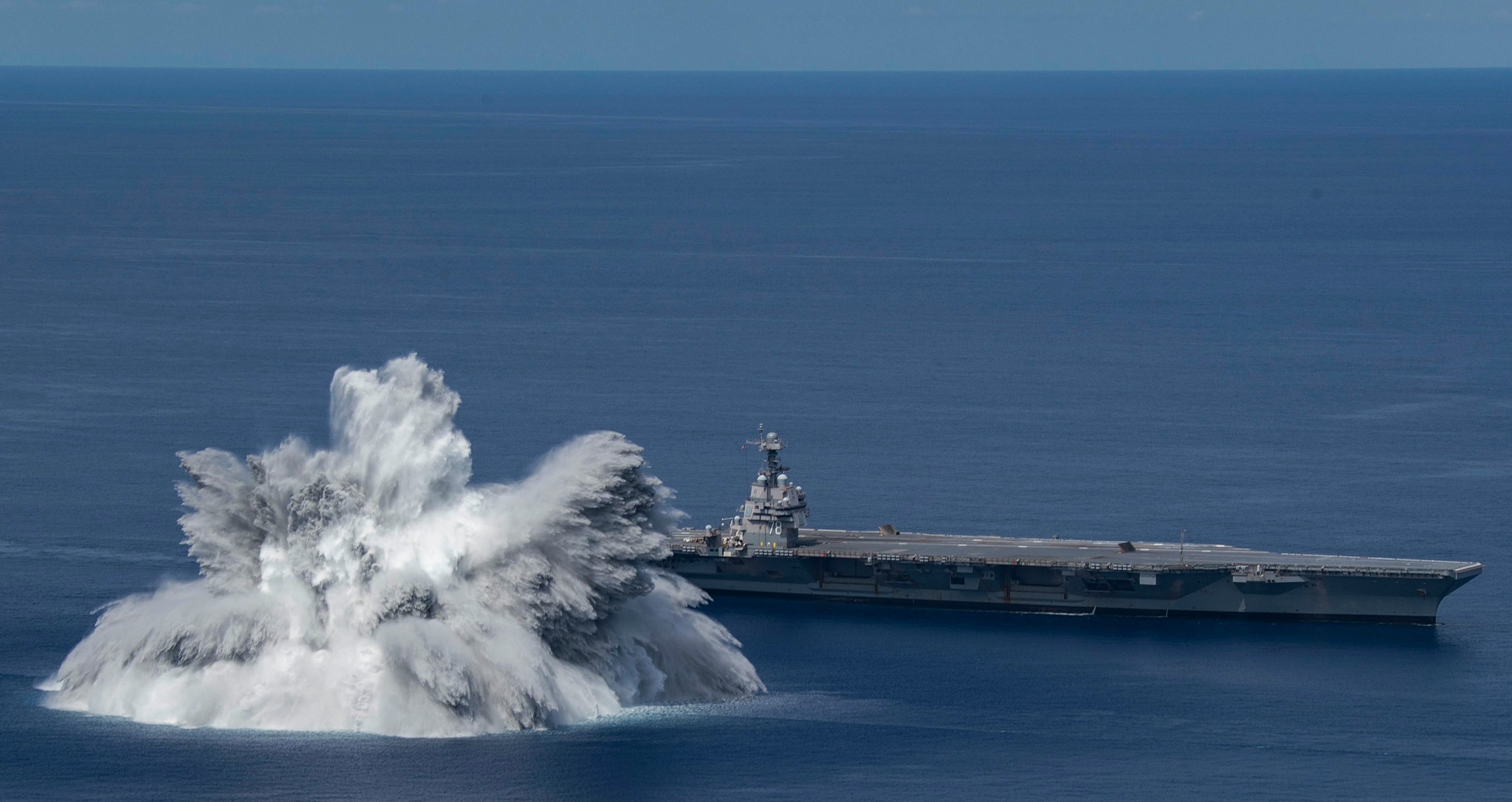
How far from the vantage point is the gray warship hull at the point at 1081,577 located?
124000mm

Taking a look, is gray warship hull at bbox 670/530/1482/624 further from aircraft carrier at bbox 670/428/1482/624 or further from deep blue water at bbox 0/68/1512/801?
deep blue water at bbox 0/68/1512/801

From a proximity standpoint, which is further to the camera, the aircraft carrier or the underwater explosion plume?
the aircraft carrier

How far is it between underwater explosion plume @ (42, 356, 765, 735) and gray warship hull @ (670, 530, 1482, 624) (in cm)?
2495

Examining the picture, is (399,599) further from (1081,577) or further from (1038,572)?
(1081,577)

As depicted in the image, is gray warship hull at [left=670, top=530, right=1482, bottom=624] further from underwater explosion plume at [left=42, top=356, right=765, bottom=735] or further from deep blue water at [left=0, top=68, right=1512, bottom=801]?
underwater explosion plume at [left=42, top=356, right=765, bottom=735]

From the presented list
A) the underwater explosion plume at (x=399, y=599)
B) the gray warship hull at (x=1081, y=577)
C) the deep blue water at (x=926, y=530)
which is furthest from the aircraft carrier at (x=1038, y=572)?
the underwater explosion plume at (x=399, y=599)

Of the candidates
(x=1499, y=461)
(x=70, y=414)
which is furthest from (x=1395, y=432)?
(x=70, y=414)

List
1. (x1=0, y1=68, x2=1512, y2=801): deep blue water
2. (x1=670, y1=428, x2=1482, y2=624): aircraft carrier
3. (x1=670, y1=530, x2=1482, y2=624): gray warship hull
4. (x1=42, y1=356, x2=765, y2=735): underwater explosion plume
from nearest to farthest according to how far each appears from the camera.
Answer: (x1=0, y1=68, x2=1512, y2=801): deep blue water < (x1=42, y1=356, x2=765, y2=735): underwater explosion plume < (x1=670, y1=530, x2=1482, y2=624): gray warship hull < (x1=670, y1=428, x2=1482, y2=624): aircraft carrier

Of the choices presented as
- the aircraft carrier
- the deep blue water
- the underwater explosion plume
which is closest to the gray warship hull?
the aircraft carrier

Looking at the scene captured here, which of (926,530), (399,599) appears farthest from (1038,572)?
(399,599)

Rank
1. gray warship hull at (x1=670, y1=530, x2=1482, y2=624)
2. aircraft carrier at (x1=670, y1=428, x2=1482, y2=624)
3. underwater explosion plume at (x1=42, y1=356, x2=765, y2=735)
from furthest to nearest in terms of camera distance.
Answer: aircraft carrier at (x1=670, y1=428, x2=1482, y2=624) → gray warship hull at (x1=670, y1=530, x2=1482, y2=624) → underwater explosion plume at (x1=42, y1=356, x2=765, y2=735)

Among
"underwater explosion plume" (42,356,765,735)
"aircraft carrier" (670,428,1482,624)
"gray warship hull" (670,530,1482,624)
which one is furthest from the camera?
"aircraft carrier" (670,428,1482,624)

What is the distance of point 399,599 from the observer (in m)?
99.9

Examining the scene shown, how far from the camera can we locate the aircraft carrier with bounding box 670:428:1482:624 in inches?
4887
